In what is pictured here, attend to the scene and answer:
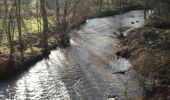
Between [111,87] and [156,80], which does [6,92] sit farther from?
[156,80]

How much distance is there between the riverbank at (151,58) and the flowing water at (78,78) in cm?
158

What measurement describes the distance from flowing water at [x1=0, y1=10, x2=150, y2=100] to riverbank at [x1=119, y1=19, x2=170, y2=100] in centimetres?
158

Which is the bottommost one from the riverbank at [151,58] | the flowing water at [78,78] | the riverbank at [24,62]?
the flowing water at [78,78]

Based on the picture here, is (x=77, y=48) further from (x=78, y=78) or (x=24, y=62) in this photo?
(x=78, y=78)

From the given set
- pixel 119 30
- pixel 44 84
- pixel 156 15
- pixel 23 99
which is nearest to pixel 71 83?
pixel 44 84

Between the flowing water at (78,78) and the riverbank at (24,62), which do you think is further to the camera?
the riverbank at (24,62)

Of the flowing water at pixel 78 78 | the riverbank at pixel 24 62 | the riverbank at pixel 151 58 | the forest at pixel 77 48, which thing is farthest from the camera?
the riverbank at pixel 24 62

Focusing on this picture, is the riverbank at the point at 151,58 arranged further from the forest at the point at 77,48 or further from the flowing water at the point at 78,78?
the flowing water at the point at 78,78

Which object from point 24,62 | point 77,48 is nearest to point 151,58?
point 24,62

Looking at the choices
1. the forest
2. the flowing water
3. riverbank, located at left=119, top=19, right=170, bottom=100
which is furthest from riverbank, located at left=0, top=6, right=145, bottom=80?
riverbank, located at left=119, top=19, right=170, bottom=100

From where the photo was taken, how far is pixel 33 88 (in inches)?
1549

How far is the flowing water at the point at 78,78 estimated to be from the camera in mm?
36312

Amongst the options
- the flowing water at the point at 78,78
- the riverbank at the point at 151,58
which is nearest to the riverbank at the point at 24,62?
the flowing water at the point at 78,78

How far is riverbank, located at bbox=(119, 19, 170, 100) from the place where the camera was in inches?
1294
